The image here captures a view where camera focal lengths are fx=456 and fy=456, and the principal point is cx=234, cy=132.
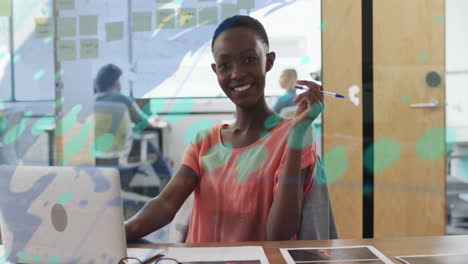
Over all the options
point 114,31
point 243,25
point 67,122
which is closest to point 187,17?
point 114,31

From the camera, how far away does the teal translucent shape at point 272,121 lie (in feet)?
3.97

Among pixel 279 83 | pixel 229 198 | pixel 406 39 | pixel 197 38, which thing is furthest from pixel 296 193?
pixel 406 39

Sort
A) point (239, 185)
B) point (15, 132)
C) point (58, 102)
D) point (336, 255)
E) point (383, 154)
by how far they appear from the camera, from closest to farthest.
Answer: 1. point (336, 255)
2. point (239, 185)
3. point (383, 154)
4. point (58, 102)
5. point (15, 132)

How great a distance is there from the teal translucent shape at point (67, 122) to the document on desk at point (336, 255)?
1808 mm

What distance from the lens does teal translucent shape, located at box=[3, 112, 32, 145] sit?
2572 mm

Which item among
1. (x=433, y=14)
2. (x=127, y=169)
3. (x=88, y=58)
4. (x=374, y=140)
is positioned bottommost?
(x=127, y=169)

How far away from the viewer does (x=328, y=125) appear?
7.73ft

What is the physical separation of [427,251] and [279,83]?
1265 mm

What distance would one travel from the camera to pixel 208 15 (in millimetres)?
2193

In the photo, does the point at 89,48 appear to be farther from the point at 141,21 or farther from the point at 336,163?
the point at 336,163

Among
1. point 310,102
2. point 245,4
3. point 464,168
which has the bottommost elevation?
point 464,168

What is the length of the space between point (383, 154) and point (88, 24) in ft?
5.25

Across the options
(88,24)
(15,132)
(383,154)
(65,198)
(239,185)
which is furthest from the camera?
(15,132)

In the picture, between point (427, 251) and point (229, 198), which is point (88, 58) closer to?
point (229, 198)
